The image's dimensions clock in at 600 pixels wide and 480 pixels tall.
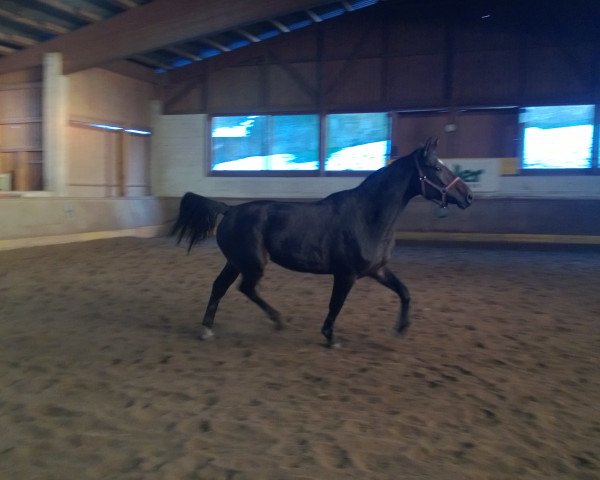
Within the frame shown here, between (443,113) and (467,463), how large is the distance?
46.1 ft

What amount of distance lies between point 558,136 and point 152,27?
11.3 m

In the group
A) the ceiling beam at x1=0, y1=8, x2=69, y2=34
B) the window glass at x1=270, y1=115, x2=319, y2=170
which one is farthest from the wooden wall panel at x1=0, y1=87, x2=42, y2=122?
Result: the window glass at x1=270, y1=115, x2=319, y2=170

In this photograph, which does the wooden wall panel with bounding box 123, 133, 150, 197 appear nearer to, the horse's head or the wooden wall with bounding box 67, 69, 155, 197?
the wooden wall with bounding box 67, 69, 155, 197

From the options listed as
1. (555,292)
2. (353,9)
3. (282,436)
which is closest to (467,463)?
(282,436)

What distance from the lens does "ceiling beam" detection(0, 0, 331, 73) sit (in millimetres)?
12453

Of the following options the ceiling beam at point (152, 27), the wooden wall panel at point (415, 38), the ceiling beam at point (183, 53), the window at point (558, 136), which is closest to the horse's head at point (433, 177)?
the ceiling beam at point (152, 27)

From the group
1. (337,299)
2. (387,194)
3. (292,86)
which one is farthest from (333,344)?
(292,86)

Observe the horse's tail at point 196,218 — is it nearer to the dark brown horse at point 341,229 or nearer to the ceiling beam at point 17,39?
the dark brown horse at point 341,229

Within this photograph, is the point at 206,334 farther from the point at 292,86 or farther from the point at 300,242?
the point at 292,86

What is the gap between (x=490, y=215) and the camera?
1469 cm

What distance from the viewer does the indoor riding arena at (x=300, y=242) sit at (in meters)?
3.12

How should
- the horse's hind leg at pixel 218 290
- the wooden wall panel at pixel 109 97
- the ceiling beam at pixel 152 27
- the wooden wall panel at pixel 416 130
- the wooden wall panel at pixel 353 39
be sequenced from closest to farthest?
the horse's hind leg at pixel 218 290, the ceiling beam at pixel 152 27, the wooden wall panel at pixel 109 97, the wooden wall panel at pixel 416 130, the wooden wall panel at pixel 353 39

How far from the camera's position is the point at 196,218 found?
5492 millimetres

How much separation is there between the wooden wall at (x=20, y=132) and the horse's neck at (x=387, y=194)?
1263 centimetres
